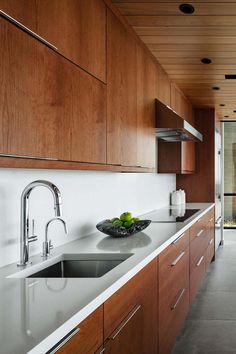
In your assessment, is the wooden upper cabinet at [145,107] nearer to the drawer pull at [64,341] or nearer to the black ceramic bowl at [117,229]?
the black ceramic bowl at [117,229]

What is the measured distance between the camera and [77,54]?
7.03ft

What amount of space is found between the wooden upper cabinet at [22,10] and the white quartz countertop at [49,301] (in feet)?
3.20

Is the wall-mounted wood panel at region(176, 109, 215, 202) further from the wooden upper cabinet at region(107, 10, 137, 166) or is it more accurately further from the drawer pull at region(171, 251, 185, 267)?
the wooden upper cabinet at region(107, 10, 137, 166)

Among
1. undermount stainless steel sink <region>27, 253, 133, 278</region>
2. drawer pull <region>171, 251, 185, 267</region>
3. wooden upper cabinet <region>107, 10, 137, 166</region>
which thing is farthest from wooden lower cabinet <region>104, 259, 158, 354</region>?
wooden upper cabinet <region>107, 10, 137, 166</region>

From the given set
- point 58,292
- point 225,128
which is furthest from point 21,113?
point 225,128

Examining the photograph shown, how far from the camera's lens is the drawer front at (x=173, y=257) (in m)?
2.67

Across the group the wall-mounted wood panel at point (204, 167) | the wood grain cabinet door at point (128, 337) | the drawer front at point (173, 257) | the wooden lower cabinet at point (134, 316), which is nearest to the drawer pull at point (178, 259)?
the drawer front at point (173, 257)

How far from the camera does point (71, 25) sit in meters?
2.07

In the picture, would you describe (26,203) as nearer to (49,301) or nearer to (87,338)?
(49,301)

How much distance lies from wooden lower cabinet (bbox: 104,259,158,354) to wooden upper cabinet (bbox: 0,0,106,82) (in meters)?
1.08

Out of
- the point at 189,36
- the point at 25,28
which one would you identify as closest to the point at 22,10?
the point at 25,28

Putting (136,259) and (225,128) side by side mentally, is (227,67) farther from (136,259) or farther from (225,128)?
(225,128)

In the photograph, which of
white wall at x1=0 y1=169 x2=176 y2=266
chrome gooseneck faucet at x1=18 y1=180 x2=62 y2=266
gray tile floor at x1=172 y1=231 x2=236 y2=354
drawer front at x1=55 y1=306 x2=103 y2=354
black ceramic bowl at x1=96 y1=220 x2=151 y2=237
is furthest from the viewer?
gray tile floor at x1=172 y1=231 x2=236 y2=354

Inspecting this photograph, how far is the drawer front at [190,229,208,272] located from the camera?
4.10 metres
